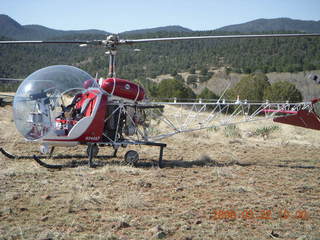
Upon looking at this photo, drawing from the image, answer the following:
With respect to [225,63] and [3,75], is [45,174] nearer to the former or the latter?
[3,75]

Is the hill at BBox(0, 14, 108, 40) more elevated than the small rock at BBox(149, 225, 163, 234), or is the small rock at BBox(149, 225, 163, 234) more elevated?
the hill at BBox(0, 14, 108, 40)

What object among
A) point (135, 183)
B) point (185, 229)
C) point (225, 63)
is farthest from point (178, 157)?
point (225, 63)

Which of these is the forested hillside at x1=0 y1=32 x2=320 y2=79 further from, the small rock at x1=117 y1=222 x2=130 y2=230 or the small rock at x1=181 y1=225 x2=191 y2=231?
the small rock at x1=181 y1=225 x2=191 y2=231

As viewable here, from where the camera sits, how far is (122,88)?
10.7m

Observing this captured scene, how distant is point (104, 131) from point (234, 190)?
432 centimetres

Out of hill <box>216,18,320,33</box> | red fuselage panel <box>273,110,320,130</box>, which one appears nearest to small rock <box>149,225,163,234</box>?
red fuselage panel <box>273,110,320,130</box>

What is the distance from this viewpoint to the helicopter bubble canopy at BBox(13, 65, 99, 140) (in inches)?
373

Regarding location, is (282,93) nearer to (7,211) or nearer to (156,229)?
(156,229)

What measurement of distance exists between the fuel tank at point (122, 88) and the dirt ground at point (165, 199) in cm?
205

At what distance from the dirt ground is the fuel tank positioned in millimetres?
2046

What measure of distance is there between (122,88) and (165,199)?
4101mm

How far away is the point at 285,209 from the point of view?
23.9ft

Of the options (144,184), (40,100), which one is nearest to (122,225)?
(144,184)

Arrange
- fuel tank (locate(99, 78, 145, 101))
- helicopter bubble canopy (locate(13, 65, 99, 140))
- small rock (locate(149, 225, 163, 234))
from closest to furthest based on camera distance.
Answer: small rock (locate(149, 225, 163, 234))
helicopter bubble canopy (locate(13, 65, 99, 140))
fuel tank (locate(99, 78, 145, 101))
